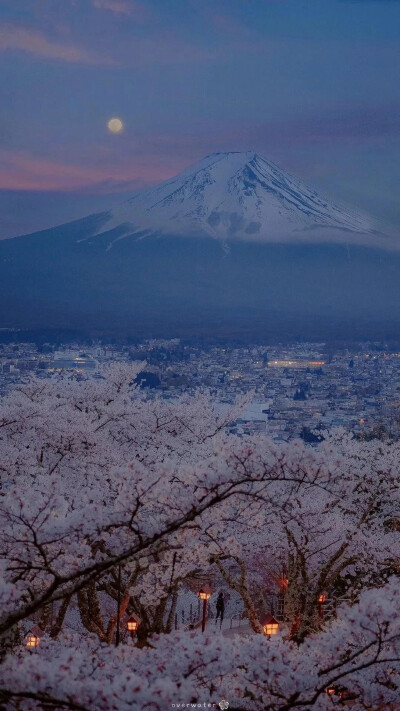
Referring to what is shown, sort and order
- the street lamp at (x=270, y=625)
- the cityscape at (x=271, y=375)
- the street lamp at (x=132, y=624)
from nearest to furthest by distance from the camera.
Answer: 1. the street lamp at (x=270, y=625)
2. the street lamp at (x=132, y=624)
3. the cityscape at (x=271, y=375)

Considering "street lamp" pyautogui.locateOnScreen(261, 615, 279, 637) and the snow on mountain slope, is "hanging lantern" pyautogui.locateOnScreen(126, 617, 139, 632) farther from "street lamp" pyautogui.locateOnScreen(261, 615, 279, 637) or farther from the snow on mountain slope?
the snow on mountain slope

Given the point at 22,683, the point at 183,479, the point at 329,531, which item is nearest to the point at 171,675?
the point at 22,683

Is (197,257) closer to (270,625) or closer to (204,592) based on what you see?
(204,592)

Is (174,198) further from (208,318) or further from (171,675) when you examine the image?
(171,675)

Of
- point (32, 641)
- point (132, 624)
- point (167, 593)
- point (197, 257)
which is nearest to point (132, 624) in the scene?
point (132, 624)

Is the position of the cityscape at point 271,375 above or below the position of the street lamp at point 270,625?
above

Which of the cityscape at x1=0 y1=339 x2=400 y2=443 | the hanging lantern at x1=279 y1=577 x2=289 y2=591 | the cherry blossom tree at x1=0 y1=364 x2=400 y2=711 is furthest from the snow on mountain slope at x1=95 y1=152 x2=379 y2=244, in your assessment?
the cherry blossom tree at x1=0 y1=364 x2=400 y2=711

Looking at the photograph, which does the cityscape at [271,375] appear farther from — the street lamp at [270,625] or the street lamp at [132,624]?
the street lamp at [270,625]

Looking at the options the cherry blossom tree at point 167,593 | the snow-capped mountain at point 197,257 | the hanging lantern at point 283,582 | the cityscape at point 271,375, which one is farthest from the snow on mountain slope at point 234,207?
the cherry blossom tree at point 167,593
